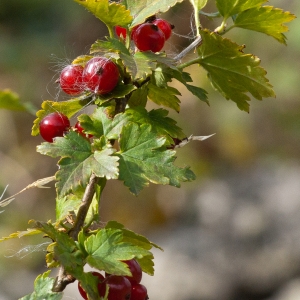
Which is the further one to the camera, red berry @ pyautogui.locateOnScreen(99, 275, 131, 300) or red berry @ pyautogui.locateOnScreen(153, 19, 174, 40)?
red berry @ pyautogui.locateOnScreen(153, 19, 174, 40)

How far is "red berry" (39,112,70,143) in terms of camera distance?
0.82 meters

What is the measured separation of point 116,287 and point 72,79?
11.6 inches

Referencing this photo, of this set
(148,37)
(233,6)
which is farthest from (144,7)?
(233,6)

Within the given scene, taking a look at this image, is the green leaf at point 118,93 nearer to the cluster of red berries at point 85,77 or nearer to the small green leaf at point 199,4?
the cluster of red berries at point 85,77

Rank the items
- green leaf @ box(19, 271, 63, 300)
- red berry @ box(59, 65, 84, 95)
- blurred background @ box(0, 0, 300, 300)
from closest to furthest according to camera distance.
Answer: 1. green leaf @ box(19, 271, 63, 300)
2. red berry @ box(59, 65, 84, 95)
3. blurred background @ box(0, 0, 300, 300)

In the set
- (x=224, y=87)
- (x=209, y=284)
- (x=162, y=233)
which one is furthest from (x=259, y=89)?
(x=162, y=233)

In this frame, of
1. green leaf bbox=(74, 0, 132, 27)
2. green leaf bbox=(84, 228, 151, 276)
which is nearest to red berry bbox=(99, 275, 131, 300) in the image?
green leaf bbox=(84, 228, 151, 276)

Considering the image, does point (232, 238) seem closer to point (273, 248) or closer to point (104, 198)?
point (273, 248)

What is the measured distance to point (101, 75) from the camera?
743 millimetres

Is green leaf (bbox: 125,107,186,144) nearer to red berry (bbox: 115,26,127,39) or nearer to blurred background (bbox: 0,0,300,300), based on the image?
red berry (bbox: 115,26,127,39)

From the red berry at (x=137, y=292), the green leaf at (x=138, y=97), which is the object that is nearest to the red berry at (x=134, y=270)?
the red berry at (x=137, y=292)

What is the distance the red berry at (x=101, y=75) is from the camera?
0.75 metres

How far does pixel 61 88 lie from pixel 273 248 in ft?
10.3

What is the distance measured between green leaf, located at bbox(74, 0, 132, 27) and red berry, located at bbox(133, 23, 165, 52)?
27 mm
